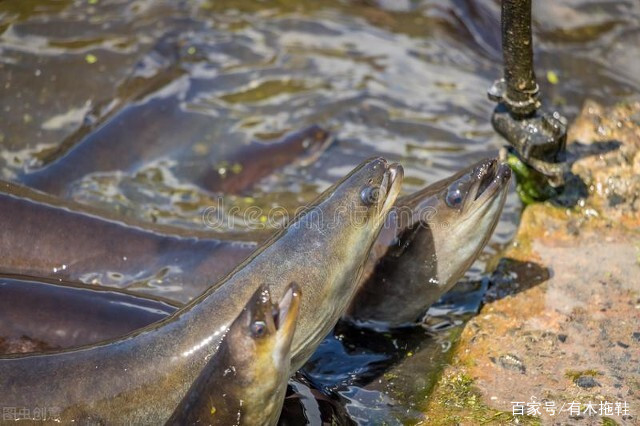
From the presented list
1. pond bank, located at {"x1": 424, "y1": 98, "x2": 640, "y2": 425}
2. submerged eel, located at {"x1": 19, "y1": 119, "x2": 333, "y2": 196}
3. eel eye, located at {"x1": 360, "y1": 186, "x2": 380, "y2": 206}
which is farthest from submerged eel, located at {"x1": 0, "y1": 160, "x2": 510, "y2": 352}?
submerged eel, located at {"x1": 19, "y1": 119, "x2": 333, "y2": 196}

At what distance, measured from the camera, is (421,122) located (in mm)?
5656

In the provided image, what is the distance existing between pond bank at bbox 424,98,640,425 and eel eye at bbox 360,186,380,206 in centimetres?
75

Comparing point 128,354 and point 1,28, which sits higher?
point 128,354

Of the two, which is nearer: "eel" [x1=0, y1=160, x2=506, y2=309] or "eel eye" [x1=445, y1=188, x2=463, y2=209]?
"eel eye" [x1=445, y1=188, x2=463, y2=209]

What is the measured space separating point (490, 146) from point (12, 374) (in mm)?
3525

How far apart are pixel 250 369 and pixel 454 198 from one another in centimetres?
141

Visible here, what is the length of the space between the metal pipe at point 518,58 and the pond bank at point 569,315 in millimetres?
554

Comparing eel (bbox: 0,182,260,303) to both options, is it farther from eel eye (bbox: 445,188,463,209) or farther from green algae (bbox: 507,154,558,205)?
green algae (bbox: 507,154,558,205)

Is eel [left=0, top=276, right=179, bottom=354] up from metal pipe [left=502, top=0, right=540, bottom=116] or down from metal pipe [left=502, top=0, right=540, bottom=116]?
down

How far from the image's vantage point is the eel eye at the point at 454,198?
11.6 ft

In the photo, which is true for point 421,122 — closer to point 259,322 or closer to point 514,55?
point 514,55

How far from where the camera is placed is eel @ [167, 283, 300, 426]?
247cm

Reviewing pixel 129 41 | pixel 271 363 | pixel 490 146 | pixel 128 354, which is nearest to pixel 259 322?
pixel 271 363

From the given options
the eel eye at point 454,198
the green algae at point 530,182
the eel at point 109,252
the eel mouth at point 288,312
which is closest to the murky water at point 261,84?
the green algae at point 530,182
